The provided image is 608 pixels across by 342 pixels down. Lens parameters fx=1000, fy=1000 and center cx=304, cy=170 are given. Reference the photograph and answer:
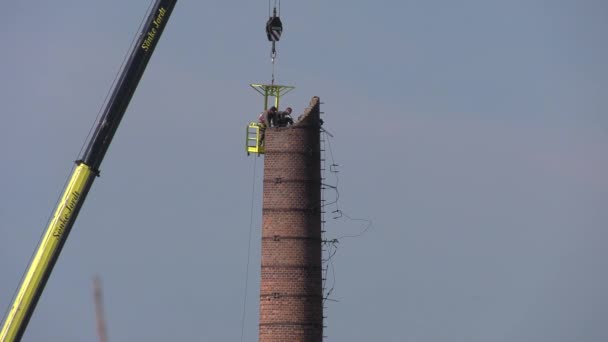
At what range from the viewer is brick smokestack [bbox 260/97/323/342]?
26.8 meters

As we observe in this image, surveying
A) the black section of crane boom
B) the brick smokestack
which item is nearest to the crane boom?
the black section of crane boom

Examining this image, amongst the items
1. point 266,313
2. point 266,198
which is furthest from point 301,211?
point 266,313

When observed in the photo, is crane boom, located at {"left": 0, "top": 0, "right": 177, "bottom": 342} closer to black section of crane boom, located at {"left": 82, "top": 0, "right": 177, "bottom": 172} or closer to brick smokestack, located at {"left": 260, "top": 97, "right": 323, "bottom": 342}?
black section of crane boom, located at {"left": 82, "top": 0, "right": 177, "bottom": 172}

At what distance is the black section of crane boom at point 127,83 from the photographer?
2300 cm

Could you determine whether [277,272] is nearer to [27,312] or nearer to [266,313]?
[266,313]

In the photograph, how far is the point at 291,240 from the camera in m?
26.8

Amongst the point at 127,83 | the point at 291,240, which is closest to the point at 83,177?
the point at 127,83

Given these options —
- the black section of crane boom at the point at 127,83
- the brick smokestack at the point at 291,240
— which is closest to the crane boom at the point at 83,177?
the black section of crane boom at the point at 127,83

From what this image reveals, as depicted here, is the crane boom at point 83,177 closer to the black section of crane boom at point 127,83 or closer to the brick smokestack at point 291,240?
the black section of crane boom at point 127,83

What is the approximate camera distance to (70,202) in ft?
74.0

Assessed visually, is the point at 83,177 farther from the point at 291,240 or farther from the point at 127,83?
the point at 291,240

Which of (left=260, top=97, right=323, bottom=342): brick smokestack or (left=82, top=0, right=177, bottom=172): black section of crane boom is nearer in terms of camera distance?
(left=82, top=0, right=177, bottom=172): black section of crane boom

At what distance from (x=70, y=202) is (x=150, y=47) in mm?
4582

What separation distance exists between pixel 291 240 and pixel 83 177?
6.45 m
